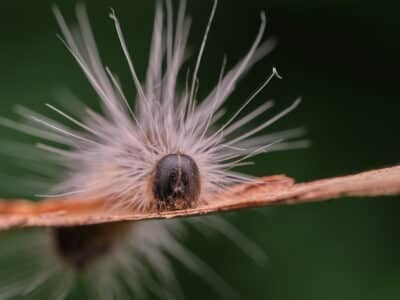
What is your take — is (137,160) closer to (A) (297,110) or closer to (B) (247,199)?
(B) (247,199)

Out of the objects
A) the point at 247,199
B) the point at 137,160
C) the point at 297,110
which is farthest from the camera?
the point at 297,110

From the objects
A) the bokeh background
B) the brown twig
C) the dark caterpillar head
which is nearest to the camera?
the brown twig

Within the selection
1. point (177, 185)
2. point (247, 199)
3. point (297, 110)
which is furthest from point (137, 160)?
point (297, 110)

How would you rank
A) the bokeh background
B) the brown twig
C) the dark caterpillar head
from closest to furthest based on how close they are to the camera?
1. the brown twig
2. the dark caterpillar head
3. the bokeh background

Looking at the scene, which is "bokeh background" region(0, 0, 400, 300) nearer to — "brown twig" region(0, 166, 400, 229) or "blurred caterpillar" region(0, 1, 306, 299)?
"blurred caterpillar" region(0, 1, 306, 299)

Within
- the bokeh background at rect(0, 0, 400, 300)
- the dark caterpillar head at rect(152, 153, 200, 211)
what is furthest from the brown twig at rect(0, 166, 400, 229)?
the bokeh background at rect(0, 0, 400, 300)

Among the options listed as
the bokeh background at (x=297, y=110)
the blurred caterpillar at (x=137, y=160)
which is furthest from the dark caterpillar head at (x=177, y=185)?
the bokeh background at (x=297, y=110)

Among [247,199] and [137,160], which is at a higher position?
[137,160]
